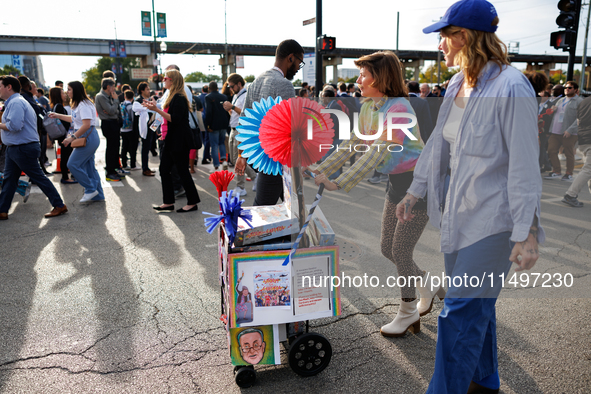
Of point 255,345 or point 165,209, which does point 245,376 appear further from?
point 165,209

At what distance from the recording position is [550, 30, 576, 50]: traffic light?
931 centimetres

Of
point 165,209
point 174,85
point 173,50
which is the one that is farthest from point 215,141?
point 173,50

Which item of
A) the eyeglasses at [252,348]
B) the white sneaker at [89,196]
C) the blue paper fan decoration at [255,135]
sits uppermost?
the blue paper fan decoration at [255,135]

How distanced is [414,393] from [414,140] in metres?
1.43

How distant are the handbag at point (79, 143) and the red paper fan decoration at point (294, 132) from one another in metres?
5.39

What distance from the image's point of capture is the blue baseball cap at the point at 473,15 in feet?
5.89

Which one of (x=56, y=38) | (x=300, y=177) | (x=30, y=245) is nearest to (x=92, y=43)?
(x=56, y=38)

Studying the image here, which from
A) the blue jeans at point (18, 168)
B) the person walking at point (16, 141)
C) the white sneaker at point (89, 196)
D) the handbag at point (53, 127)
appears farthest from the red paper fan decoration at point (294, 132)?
the handbag at point (53, 127)

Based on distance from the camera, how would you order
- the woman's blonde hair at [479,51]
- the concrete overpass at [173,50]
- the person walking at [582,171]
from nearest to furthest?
the woman's blonde hair at [479,51]
the person walking at [582,171]
the concrete overpass at [173,50]

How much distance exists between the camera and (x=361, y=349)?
2793 mm

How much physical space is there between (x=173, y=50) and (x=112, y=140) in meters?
57.6

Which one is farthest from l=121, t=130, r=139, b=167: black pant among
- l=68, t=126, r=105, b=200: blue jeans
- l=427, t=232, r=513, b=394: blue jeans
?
l=427, t=232, r=513, b=394: blue jeans

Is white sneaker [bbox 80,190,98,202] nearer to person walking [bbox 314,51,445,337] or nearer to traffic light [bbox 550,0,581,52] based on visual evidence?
person walking [bbox 314,51,445,337]

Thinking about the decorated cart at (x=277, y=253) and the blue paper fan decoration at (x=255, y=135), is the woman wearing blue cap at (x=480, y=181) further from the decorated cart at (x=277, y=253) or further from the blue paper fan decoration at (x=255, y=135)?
the blue paper fan decoration at (x=255, y=135)
